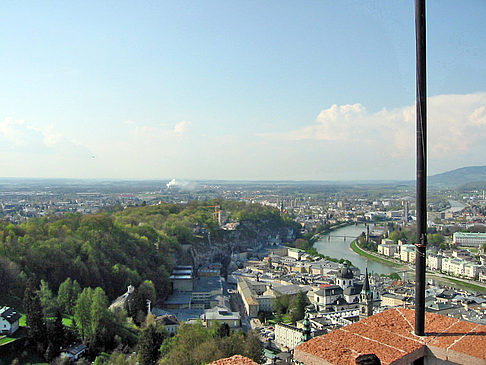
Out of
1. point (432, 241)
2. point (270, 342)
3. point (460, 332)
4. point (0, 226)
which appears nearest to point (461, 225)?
point (432, 241)

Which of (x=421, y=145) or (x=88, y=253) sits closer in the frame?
(x=421, y=145)

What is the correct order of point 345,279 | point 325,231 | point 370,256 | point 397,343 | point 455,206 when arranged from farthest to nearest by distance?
point 455,206
point 325,231
point 370,256
point 345,279
point 397,343

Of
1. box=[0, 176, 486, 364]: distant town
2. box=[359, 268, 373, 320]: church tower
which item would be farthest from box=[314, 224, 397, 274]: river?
box=[359, 268, 373, 320]: church tower

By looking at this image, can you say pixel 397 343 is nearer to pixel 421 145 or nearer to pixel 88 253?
pixel 421 145

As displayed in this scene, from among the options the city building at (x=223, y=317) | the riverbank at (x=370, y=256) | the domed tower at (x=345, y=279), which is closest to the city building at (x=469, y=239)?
the riverbank at (x=370, y=256)

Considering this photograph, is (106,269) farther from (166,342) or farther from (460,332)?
(460,332)

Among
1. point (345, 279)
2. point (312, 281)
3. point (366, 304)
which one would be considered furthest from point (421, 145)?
point (312, 281)

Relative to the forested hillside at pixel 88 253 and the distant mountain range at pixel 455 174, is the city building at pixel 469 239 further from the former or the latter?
the forested hillside at pixel 88 253
